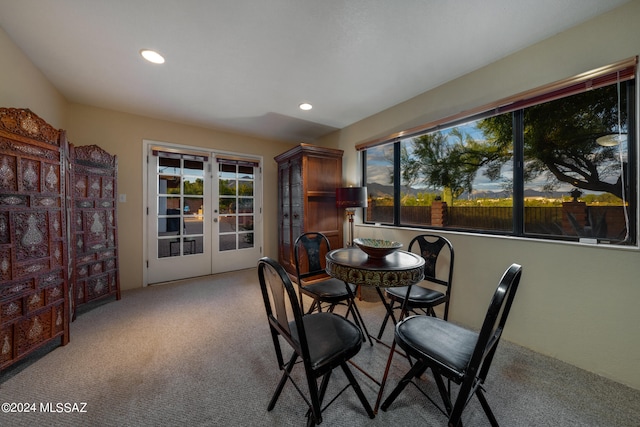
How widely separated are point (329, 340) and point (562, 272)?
1.90 meters

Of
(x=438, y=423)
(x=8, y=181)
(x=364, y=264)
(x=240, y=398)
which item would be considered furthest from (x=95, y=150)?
(x=438, y=423)

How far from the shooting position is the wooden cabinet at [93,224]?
2434 millimetres

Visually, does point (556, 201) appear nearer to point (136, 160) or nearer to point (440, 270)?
point (440, 270)

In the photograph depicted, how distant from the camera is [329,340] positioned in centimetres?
123

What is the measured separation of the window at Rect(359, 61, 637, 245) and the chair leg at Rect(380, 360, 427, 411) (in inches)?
62.4

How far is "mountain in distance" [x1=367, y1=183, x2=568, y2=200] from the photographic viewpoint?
1.89 m

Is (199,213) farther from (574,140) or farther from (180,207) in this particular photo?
(574,140)

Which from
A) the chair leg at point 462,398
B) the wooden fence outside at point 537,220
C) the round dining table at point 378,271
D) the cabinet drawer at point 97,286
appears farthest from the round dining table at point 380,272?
the cabinet drawer at point 97,286

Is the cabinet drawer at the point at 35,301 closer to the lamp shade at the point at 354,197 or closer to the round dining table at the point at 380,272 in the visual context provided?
the round dining table at the point at 380,272

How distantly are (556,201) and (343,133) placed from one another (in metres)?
2.77

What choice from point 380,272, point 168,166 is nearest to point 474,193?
point 380,272

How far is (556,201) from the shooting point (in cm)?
185

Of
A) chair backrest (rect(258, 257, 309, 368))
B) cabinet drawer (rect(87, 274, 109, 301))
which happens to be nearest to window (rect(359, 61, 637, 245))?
chair backrest (rect(258, 257, 309, 368))

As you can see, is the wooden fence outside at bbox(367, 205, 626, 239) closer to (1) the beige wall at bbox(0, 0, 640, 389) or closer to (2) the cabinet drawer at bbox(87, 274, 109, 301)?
(1) the beige wall at bbox(0, 0, 640, 389)
